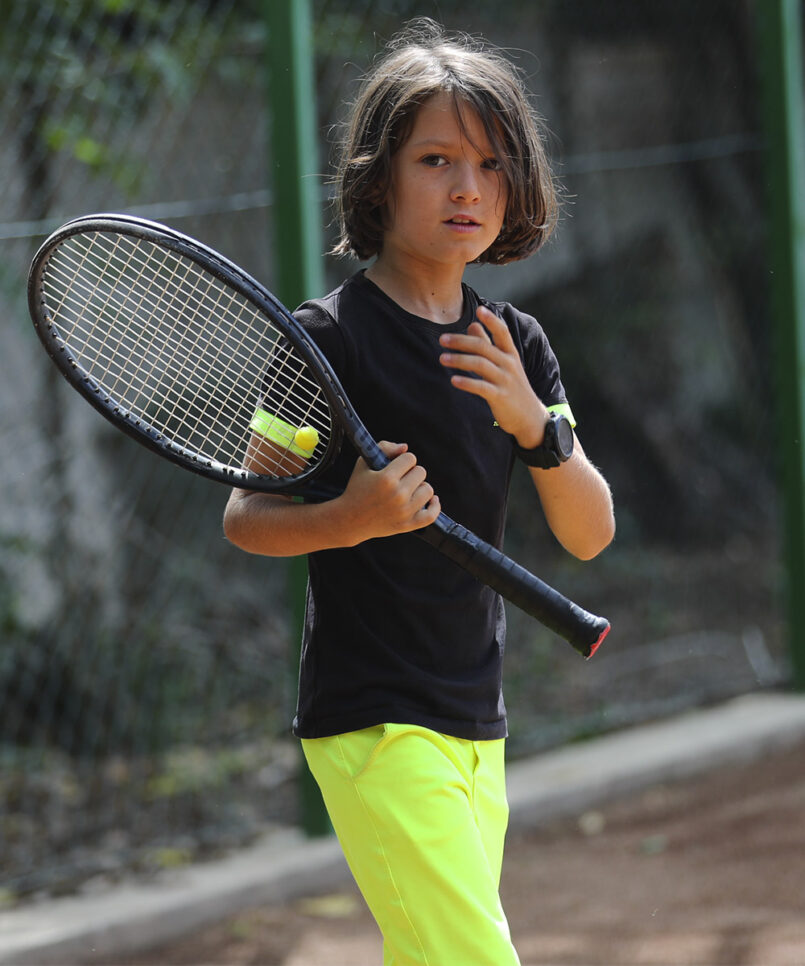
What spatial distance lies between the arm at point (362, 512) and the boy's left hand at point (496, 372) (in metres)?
0.13


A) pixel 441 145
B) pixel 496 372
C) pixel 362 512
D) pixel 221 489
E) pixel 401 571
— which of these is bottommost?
pixel 221 489

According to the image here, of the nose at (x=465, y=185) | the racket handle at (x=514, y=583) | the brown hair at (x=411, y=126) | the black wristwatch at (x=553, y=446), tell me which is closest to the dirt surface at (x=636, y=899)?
the racket handle at (x=514, y=583)

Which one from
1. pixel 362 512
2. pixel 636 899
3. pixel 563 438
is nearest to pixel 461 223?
pixel 563 438

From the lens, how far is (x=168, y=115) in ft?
14.4

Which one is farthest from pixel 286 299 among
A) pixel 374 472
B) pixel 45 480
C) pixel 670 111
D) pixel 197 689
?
pixel 670 111

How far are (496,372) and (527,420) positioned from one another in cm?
9

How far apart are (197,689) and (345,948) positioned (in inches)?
53.6

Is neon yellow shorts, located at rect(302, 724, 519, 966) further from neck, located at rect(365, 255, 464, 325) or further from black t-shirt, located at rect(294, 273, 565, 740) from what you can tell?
neck, located at rect(365, 255, 464, 325)

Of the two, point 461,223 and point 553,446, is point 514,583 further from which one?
point 461,223

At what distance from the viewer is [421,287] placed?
1.96 meters

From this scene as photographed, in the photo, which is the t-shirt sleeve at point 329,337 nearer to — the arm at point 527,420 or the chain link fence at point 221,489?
the arm at point 527,420

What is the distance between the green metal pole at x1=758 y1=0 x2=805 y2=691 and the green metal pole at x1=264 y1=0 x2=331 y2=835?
2056mm

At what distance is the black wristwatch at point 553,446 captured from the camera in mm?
1878

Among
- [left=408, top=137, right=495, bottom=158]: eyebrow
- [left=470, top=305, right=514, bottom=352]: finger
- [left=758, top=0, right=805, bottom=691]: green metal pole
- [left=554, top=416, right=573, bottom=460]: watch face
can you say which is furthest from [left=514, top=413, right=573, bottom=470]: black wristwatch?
[left=758, top=0, right=805, bottom=691]: green metal pole
